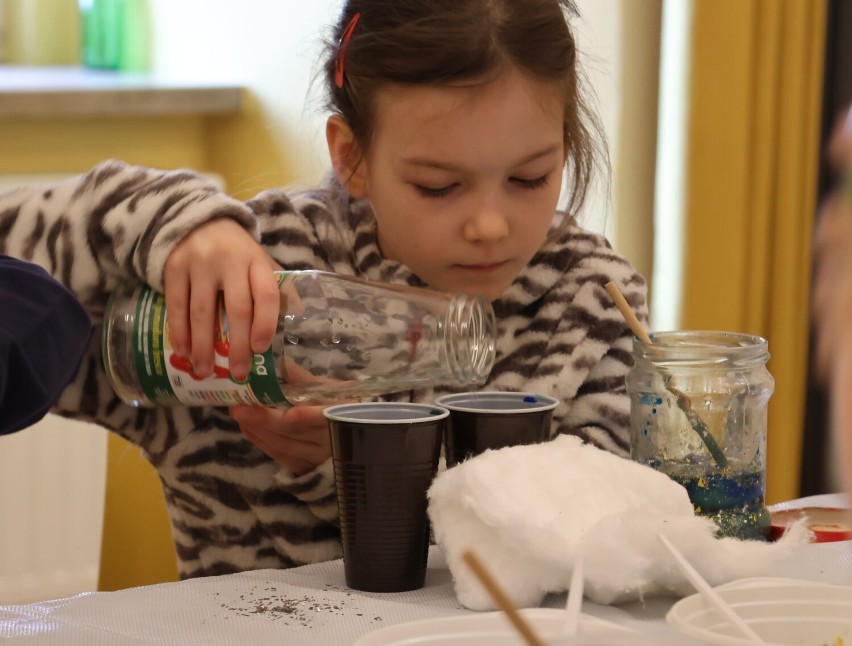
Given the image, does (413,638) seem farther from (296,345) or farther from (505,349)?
(505,349)

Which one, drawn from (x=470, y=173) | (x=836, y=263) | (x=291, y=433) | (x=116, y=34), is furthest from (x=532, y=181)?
(x=116, y=34)

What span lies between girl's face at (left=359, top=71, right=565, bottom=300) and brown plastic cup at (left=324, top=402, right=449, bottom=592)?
31 centimetres

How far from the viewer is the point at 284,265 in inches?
46.4

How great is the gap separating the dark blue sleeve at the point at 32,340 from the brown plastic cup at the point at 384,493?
186 mm

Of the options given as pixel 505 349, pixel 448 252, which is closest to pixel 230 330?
pixel 448 252

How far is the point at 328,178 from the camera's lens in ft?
4.23

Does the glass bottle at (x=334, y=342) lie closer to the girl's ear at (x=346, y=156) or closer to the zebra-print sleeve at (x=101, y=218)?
the zebra-print sleeve at (x=101, y=218)

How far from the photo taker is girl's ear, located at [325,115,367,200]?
1160 millimetres

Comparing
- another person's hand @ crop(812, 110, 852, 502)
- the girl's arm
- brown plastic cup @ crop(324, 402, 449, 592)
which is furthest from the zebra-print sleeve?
another person's hand @ crop(812, 110, 852, 502)

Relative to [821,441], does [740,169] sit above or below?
above

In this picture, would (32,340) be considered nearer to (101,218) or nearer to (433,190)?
(101,218)

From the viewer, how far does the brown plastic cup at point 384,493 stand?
0.74 m

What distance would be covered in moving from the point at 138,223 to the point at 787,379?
139cm

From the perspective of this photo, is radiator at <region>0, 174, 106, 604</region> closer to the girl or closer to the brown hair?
the girl
